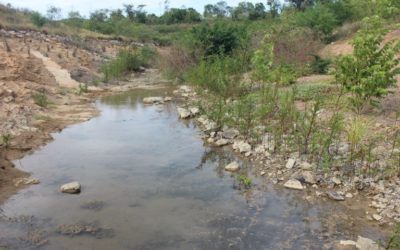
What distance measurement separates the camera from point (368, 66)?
332 inches

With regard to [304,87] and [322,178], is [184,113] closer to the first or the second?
[304,87]

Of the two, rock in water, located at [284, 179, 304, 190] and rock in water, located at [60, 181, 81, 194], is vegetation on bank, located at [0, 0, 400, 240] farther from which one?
rock in water, located at [60, 181, 81, 194]

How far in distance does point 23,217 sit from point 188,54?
14.1 metres

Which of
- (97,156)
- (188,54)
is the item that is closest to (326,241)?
(97,156)

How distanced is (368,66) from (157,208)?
17.0 feet

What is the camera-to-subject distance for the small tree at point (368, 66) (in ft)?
26.6

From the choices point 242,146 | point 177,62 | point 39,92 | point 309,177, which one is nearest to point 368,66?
point 309,177

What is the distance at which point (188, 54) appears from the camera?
19438mm

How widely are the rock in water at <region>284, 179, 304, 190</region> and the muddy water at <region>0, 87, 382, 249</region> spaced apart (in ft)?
0.74

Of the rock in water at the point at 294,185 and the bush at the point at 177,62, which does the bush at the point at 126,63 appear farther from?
the rock in water at the point at 294,185

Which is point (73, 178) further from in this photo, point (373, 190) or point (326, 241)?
point (373, 190)

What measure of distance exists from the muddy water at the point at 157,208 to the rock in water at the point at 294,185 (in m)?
0.23

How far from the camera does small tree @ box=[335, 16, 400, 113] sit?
8094mm

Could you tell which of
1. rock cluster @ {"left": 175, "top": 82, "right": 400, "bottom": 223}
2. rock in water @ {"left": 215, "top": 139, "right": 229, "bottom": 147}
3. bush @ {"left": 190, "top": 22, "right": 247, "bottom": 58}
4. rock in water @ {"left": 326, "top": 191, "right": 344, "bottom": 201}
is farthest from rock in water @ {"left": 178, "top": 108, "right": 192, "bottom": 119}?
bush @ {"left": 190, "top": 22, "right": 247, "bottom": 58}
